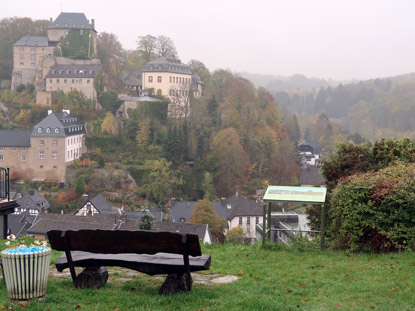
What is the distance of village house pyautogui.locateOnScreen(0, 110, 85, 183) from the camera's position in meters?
53.8

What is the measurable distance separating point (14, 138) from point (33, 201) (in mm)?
11940

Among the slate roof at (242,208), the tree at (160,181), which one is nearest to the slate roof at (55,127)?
the tree at (160,181)

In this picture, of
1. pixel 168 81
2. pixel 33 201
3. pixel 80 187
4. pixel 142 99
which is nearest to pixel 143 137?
pixel 142 99

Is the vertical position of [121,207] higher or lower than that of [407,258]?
lower

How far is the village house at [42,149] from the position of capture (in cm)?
5378

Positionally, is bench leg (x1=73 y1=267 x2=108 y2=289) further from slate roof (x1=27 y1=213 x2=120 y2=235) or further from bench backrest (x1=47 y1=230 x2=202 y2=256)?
slate roof (x1=27 y1=213 x2=120 y2=235)

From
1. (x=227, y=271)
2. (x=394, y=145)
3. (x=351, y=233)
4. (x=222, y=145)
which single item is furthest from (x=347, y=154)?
(x=222, y=145)

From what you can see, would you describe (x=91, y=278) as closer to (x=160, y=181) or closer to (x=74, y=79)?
(x=160, y=181)

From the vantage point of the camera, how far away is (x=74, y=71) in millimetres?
61625

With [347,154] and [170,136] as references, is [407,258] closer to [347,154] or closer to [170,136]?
[347,154]

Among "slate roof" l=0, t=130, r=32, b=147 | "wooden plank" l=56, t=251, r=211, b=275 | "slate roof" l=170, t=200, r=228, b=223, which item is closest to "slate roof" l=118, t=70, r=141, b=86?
"slate roof" l=0, t=130, r=32, b=147

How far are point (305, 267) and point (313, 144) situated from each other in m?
78.6

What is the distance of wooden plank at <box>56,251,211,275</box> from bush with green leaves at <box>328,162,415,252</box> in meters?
3.08

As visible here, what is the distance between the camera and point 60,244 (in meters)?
6.17
